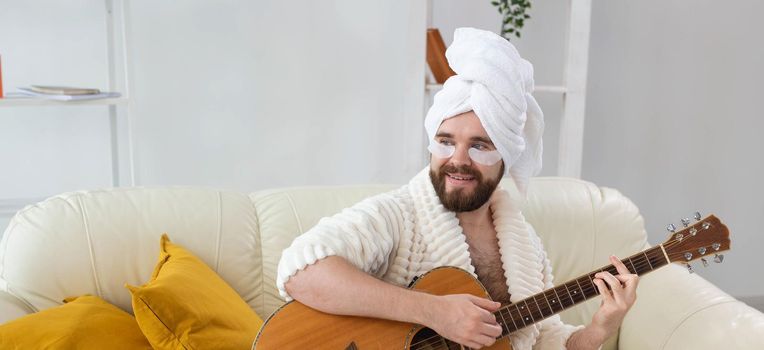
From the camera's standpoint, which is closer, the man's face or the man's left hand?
the man's left hand

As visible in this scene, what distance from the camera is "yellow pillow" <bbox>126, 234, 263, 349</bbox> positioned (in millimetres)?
1854

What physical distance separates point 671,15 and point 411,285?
100 inches

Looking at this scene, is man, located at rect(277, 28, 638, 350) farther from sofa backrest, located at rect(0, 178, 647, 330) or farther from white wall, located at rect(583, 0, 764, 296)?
white wall, located at rect(583, 0, 764, 296)

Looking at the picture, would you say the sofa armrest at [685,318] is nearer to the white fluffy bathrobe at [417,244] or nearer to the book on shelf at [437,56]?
the white fluffy bathrobe at [417,244]

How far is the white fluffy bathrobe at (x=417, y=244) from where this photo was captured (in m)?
1.76

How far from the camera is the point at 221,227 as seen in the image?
224 centimetres

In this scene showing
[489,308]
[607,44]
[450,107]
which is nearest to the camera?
[489,308]

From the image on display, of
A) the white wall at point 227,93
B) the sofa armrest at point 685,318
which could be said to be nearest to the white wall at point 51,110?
the white wall at point 227,93

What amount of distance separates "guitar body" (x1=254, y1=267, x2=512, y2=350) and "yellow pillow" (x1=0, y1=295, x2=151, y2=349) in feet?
1.32

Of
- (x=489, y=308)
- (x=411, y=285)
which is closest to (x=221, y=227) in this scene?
(x=411, y=285)

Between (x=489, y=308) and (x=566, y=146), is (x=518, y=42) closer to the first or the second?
(x=566, y=146)

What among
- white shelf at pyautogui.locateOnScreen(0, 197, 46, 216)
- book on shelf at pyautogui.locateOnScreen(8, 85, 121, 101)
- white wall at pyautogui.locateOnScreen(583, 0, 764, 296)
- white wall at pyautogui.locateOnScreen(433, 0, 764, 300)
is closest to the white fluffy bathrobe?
book on shelf at pyautogui.locateOnScreen(8, 85, 121, 101)

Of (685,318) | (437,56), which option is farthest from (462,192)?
(437,56)

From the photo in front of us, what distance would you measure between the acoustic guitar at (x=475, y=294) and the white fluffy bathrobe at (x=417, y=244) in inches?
3.7
